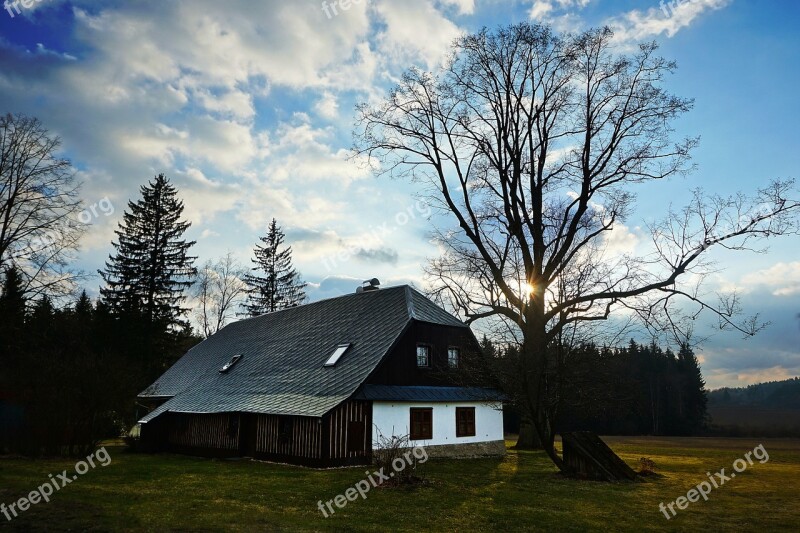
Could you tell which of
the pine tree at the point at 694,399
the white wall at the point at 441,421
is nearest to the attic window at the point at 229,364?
the white wall at the point at 441,421

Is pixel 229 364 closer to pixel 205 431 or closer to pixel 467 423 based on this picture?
pixel 205 431

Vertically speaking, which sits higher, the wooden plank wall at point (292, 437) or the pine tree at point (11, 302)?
the pine tree at point (11, 302)

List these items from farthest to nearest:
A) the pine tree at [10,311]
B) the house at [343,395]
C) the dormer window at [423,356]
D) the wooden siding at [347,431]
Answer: the dormer window at [423,356] < the pine tree at [10,311] < the house at [343,395] < the wooden siding at [347,431]

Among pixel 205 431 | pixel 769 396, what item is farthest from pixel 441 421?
pixel 769 396

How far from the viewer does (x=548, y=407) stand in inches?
802

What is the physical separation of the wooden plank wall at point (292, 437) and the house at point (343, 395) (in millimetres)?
37

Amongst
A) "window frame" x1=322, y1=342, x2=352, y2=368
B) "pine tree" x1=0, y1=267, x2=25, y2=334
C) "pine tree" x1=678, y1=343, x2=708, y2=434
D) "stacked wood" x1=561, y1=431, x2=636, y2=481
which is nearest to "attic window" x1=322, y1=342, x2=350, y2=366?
"window frame" x1=322, y1=342, x2=352, y2=368

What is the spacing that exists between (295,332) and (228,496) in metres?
15.3

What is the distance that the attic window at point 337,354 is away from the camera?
22.7 m

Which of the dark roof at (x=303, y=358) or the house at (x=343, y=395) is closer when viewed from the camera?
the house at (x=343, y=395)

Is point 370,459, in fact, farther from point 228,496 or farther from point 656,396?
point 656,396

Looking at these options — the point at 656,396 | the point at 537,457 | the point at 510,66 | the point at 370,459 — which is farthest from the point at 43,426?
the point at 656,396

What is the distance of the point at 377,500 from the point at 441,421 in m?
9.82

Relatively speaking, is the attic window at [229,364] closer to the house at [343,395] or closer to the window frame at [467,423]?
the house at [343,395]
